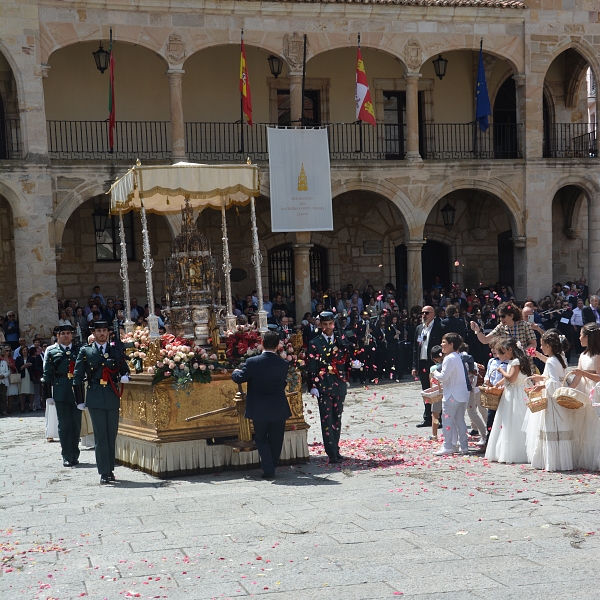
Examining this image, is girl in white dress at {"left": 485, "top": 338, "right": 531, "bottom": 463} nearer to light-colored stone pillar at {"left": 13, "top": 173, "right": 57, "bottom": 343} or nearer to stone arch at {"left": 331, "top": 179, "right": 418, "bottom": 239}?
light-colored stone pillar at {"left": 13, "top": 173, "right": 57, "bottom": 343}

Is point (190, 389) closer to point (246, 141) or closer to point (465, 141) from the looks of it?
point (246, 141)

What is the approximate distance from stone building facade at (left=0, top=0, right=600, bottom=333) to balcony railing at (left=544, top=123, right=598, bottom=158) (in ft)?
0.24

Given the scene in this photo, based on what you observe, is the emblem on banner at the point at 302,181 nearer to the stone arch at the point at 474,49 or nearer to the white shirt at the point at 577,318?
the stone arch at the point at 474,49

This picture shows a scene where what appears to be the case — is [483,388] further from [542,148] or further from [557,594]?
[542,148]

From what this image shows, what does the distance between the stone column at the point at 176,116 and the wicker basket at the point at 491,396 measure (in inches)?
495

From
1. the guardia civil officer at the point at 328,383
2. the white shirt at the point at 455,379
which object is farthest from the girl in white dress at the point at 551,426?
the guardia civil officer at the point at 328,383

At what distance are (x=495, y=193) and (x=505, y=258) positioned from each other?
146 inches

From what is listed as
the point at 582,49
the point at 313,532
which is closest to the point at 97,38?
the point at 582,49

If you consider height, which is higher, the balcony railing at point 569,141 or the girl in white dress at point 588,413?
the balcony railing at point 569,141

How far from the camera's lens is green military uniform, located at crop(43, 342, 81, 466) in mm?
10438

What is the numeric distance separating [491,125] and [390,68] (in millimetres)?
2967

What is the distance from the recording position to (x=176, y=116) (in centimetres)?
2108

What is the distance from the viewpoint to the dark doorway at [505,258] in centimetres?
2617

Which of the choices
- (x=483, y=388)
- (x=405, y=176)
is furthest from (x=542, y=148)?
(x=483, y=388)
